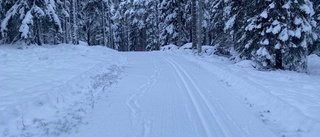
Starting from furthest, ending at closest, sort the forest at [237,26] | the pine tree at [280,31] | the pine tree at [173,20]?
the pine tree at [173,20], the forest at [237,26], the pine tree at [280,31]

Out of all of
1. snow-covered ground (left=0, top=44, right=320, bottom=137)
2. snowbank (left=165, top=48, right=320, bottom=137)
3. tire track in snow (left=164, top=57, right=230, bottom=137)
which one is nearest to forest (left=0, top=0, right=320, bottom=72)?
snowbank (left=165, top=48, right=320, bottom=137)

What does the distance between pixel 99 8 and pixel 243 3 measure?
25241 mm

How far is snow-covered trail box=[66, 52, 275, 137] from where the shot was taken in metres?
5.71

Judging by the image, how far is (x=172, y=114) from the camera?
696 centimetres

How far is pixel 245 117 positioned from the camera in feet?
22.0

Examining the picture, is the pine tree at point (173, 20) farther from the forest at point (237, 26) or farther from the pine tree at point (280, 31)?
the pine tree at point (280, 31)

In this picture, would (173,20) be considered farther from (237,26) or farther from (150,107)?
(150,107)

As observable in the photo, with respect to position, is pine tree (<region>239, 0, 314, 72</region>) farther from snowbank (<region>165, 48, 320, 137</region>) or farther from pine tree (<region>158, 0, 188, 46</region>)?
pine tree (<region>158, 0, 188, 46</region>)

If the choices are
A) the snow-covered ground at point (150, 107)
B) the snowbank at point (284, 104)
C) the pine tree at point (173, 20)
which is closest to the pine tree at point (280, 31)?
the snowbank at point (284, 104)

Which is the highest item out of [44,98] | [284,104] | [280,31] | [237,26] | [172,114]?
[237,26]

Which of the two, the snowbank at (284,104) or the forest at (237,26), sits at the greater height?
the forest at (237,26)

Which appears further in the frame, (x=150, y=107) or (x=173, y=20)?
(x=173, y=20)

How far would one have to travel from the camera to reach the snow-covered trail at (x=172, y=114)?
571 centimetres

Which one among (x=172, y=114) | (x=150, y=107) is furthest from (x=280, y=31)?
(x=172, y=114)
